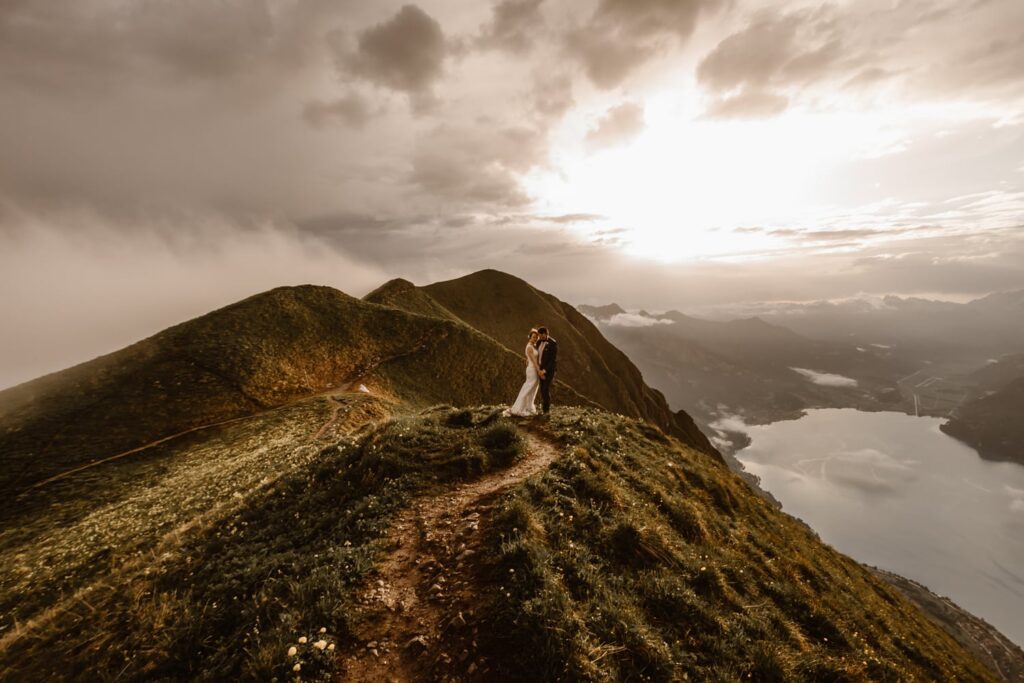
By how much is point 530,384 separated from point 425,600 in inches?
469

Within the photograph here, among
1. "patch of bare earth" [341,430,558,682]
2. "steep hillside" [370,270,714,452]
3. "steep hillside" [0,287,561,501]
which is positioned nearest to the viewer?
"patch of bare earth" [341,430,558,682]

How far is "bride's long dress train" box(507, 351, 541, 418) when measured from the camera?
18.9m

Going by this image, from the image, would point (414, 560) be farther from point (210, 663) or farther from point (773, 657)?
point (773, 657)

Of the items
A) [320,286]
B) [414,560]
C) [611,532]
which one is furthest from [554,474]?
[320,286]

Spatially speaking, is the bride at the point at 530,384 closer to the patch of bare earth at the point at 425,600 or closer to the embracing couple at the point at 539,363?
the embracing couple at the point at 539,363

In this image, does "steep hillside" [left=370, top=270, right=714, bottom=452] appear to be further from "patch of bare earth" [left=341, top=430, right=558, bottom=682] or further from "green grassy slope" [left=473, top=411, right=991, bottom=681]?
"patch of bare earth" [left=341, top=430, right=558, bottom=682]

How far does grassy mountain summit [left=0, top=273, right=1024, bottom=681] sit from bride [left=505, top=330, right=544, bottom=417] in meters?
0.81

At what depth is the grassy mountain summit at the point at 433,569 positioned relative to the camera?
683 centimetres

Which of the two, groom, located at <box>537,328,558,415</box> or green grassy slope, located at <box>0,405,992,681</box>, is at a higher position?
groom, located at <box>537,328,558,415</box>

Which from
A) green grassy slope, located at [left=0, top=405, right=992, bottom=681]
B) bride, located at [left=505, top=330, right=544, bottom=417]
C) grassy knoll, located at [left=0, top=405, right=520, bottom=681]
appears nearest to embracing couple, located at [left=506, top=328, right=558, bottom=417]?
bride, located at [left=505, top=330, right=544, bottom=417]

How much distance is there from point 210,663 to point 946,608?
872ft

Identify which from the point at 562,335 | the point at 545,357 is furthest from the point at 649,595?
the point at 562,335

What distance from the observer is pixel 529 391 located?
62.5ft

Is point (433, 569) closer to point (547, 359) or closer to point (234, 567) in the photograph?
point (234, 567)
